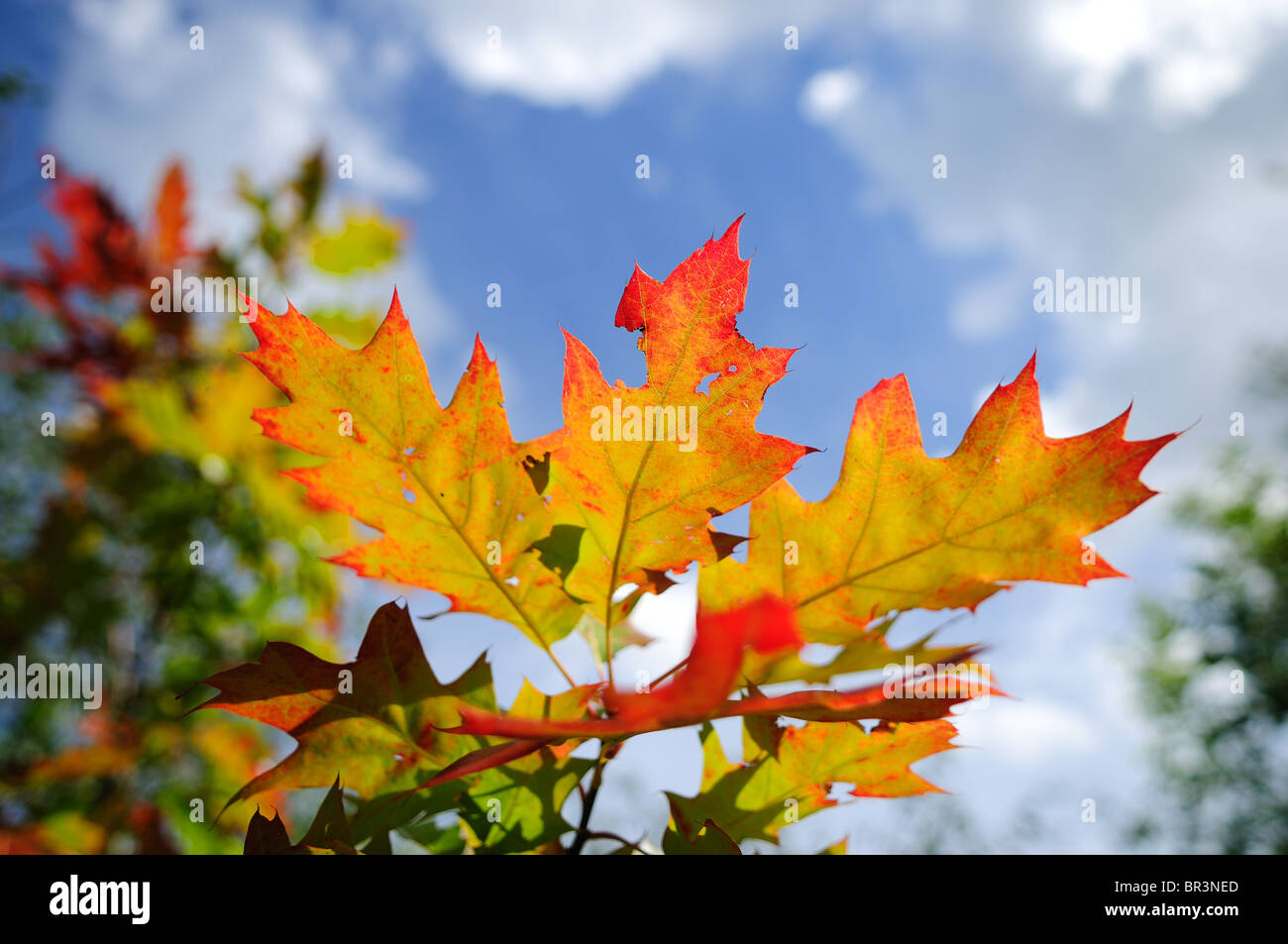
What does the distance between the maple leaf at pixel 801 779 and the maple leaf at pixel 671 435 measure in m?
0.15

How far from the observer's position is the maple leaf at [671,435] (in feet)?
1.47

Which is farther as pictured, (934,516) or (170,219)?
(170,219)

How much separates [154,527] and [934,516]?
271 centimetres

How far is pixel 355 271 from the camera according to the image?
3.29 meters

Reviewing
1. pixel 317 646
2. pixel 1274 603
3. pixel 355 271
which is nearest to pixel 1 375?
pixel 355 271

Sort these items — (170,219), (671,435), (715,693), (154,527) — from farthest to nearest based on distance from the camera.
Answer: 1. (170,219)
2. (154,527)
3. (671,435)
4. (715,693)

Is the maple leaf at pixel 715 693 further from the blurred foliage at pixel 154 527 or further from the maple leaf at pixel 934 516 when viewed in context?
the blurred foliage at pixel 154 527

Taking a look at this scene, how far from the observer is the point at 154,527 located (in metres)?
2.56

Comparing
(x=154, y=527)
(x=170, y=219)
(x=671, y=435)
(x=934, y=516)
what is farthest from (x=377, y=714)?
(x=170, y=219)

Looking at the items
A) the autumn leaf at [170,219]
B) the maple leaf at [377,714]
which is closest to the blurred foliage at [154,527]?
the autumn leaf at [170,219]

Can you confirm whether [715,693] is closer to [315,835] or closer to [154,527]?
[315,835]

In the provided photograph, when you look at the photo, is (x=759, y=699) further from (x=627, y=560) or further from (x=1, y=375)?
(x=1, y=375)

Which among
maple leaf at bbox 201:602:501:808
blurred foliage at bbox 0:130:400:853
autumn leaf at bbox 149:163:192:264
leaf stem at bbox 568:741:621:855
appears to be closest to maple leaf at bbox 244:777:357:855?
maple leaf at bbox 201:602:501:808
